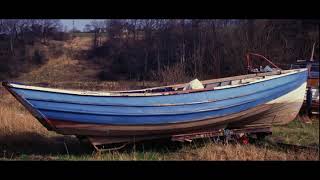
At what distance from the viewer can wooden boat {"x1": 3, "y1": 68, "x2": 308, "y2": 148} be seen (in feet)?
18.9

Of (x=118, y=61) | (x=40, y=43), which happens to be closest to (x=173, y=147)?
(x=118, y=61)

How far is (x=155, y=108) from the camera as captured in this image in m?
6.11

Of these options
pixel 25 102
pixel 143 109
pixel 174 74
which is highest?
pixel 174 74

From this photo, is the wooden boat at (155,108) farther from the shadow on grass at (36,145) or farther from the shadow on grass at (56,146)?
the shadow on grass at (36,145)

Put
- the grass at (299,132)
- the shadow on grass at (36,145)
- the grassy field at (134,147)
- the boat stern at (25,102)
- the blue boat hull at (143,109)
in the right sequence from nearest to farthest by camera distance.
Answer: the boat stern at (25,102)
the blue boat hull at (143,109)
the grassy field at (134,147)
the shadow on grass at (36,145)
the grass at (299,132)

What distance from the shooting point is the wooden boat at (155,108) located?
5.77 meters

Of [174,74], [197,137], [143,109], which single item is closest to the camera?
[143,109]

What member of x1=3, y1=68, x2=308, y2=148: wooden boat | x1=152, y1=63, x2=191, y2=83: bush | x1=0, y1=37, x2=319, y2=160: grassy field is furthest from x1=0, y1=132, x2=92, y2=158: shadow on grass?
x1=152, y1=63, x2=191, y2=83: bush

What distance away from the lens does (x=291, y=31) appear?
8273 millimetres

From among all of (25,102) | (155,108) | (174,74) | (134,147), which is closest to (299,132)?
(174,74)

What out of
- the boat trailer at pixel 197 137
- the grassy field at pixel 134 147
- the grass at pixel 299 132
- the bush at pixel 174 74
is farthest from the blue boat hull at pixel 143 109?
the bush at pixel 174 74

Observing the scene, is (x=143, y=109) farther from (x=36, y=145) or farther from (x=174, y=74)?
(x=174, y=74)
